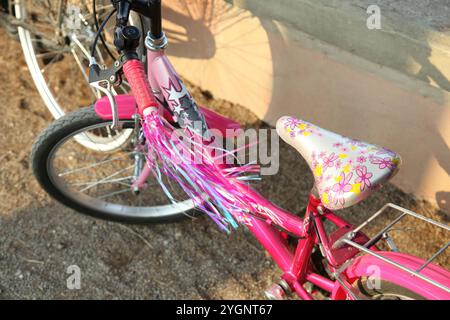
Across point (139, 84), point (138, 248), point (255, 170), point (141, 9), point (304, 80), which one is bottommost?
point (138, 248)

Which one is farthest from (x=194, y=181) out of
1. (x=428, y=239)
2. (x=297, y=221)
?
(x=428, y=239)

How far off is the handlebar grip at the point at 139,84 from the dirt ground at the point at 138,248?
3.21ft

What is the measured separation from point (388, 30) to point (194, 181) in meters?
0.88

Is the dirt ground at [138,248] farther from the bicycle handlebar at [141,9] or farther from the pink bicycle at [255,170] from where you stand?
the bicycle handlebar at [141,9]

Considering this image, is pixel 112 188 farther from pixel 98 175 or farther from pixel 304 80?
pixel 304 80

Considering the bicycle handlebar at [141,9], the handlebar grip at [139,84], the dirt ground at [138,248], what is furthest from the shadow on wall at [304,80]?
the handlebar grip at [139,84]

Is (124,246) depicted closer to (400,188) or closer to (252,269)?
(252,269)

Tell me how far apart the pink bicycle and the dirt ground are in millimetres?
282

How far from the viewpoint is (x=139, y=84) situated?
155cm

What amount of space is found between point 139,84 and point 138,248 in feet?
3.41

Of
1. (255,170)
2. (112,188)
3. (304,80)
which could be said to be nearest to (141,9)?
(255,170)

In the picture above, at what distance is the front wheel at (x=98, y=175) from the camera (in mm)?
2057

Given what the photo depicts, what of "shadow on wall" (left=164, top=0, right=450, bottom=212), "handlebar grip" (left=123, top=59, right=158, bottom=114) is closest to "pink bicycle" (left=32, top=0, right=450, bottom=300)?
"handlebar grip" (left=123, top=59, right=158, bottom=114)

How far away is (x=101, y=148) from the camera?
2.53m
